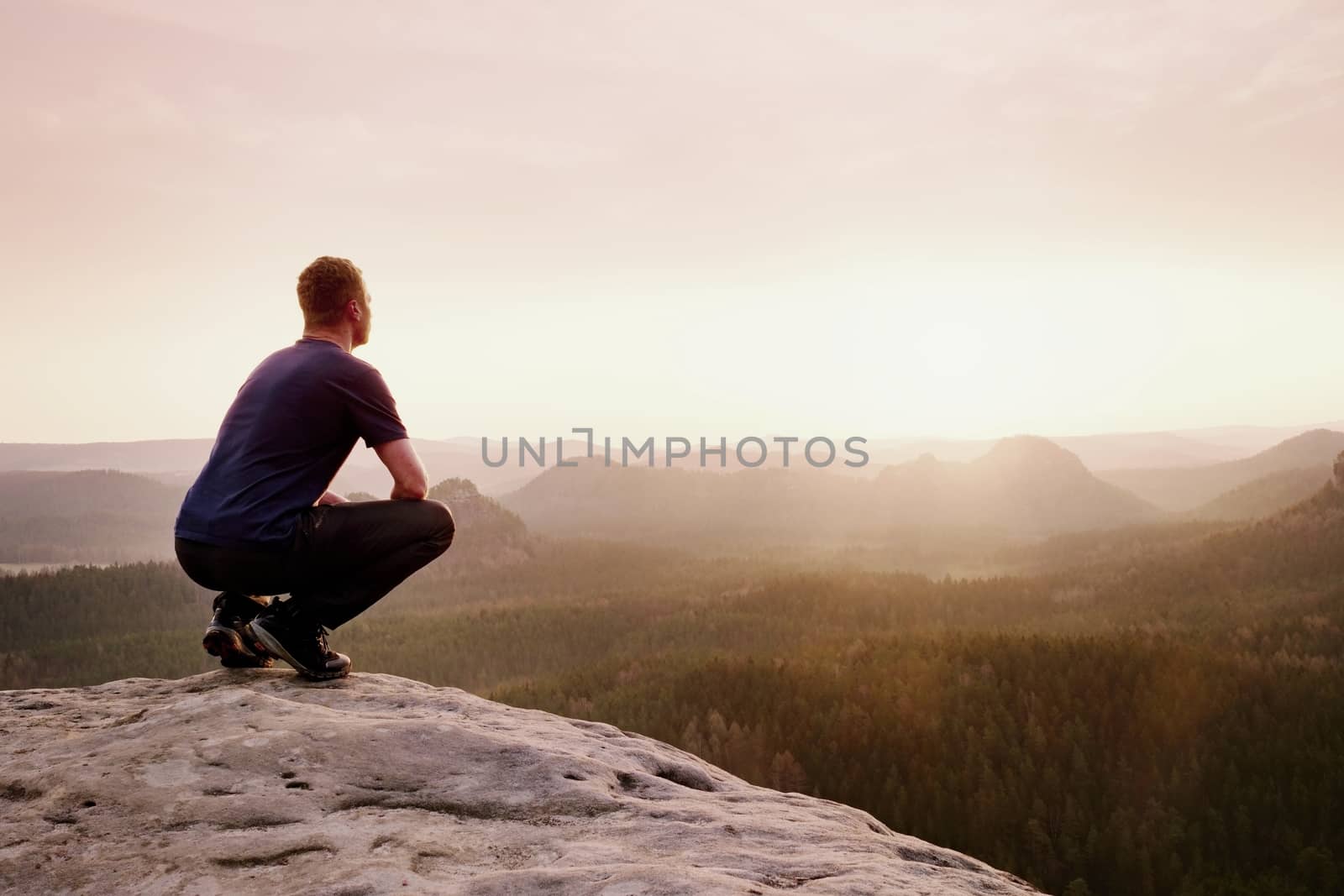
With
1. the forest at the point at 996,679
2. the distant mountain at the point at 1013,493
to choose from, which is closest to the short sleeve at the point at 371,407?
the forest at the point at 996,679

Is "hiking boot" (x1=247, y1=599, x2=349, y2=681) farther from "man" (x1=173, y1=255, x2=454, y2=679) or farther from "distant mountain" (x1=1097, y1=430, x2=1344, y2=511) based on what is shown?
"distant mountain" (x1=1097, y1=430, x2=1344, y2=511)

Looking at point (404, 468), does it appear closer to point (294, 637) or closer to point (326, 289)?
point (326, 289)

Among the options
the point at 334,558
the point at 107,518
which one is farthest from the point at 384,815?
the point at 107,518

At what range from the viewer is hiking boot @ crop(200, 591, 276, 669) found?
5207mm

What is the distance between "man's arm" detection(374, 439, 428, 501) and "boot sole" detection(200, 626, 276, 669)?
4.54ft

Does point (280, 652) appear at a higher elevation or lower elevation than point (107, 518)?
higher

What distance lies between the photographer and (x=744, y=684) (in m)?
11.0

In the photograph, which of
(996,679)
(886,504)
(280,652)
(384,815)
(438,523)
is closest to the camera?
(384,815)

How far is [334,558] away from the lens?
16.5ft

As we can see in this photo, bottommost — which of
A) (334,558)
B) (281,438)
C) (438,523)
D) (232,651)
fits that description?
(232,651)

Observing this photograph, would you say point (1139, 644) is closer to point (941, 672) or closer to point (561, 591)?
point (941, 672)

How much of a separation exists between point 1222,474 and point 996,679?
6441 cm

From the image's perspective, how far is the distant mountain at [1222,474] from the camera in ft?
173

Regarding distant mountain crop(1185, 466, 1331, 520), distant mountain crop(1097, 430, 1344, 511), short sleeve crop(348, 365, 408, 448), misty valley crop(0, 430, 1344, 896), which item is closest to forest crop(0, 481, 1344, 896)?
misty valley crop(0, 430, 1344, 896)
